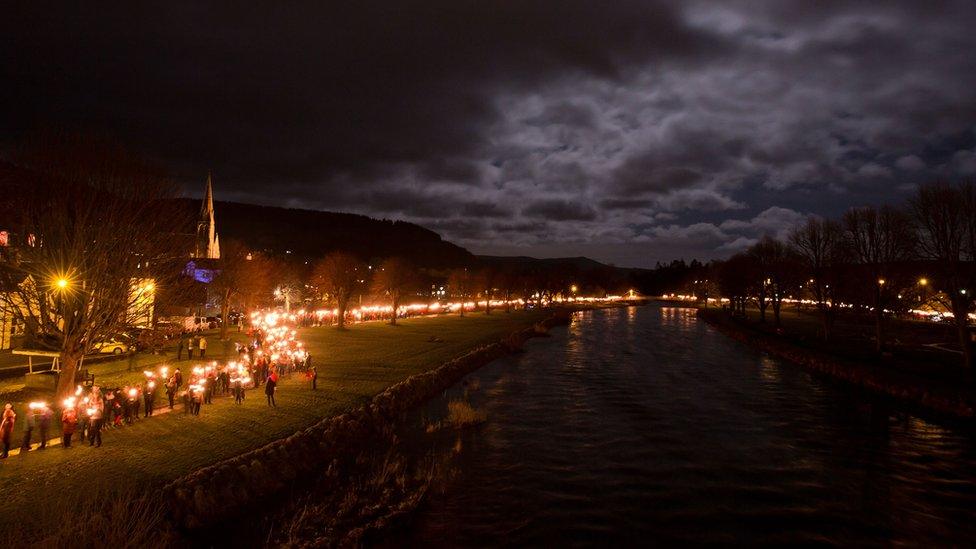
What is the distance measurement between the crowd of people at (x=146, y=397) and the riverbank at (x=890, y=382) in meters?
36.5

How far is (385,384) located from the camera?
1200 inches

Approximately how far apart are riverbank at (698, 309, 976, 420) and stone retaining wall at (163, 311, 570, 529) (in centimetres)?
3061

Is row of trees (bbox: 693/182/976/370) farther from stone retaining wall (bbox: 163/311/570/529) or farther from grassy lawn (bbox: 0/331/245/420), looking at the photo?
grassy lawn (bbox: 0/331/245/420)

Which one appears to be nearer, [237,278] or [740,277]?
[237,278]

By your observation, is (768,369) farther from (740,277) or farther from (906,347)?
(740,277)

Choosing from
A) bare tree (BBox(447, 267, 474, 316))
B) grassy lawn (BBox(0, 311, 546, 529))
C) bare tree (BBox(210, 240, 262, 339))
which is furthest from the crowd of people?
bare tree (BBox(447, 267, 474, 316))

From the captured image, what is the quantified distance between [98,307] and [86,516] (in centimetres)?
1415

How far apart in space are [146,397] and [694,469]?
2361 centimetres

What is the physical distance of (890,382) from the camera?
34156 mm

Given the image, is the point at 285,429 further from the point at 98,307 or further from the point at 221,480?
the point at 98,307

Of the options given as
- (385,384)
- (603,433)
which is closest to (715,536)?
(603,433)

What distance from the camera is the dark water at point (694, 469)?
16016 mm

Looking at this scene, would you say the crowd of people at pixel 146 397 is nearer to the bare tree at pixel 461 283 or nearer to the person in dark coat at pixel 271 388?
the person in dark coat at pixel 271 388

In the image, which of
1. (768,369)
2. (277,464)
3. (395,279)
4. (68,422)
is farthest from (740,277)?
(68,422)
